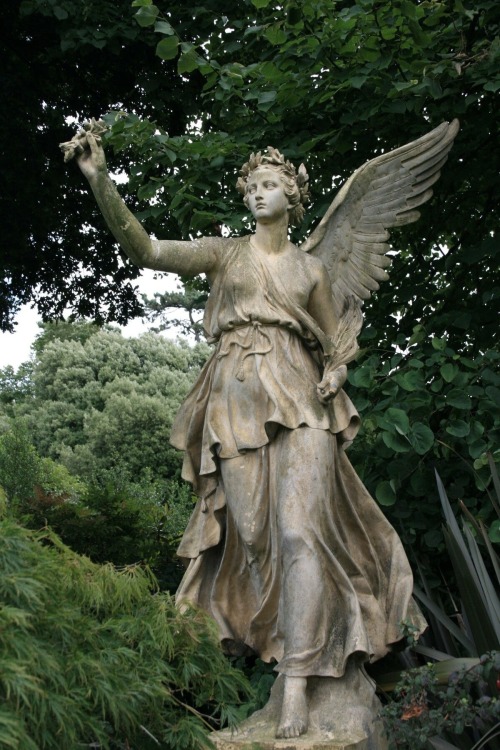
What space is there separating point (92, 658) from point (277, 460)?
1.61 m

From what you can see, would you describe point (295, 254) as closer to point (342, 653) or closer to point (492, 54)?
point (342, 653)

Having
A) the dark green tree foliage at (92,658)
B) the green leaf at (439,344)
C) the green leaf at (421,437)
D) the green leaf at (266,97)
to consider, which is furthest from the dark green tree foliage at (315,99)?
the dark green tree foliage at (92,658)

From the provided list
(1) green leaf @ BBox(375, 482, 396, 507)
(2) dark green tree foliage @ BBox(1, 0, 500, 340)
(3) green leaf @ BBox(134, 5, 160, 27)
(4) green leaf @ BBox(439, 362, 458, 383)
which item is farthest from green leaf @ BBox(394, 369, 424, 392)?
(3) green leaf @ BBox(134, 5, 160, 27)

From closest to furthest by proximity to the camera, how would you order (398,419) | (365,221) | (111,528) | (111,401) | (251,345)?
(251,345)
(365,221)
(398,419)
(111,528)
(111,401)

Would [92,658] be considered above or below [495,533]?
below

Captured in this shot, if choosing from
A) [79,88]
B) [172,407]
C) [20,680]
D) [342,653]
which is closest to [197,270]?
[342,653]

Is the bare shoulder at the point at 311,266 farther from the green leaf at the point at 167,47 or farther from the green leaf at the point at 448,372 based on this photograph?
the green leaf at the point at 167,47

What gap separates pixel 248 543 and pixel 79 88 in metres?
6.25

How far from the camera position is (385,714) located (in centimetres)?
413

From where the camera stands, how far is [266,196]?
15.8ft

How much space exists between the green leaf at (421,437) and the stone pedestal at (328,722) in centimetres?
168

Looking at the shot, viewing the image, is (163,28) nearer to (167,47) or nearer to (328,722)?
(167,47)

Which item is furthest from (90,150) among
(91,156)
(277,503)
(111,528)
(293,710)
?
(111,528)

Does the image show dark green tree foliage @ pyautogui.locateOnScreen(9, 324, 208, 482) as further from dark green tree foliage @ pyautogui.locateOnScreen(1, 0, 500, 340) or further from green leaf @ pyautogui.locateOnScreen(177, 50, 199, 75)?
green leaf @ pyautogui.locateOnScreen(177, 50, 199, 75)
